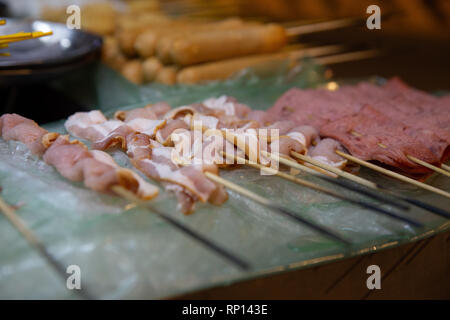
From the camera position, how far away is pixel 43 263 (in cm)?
159

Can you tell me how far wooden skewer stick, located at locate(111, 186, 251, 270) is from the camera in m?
1.46

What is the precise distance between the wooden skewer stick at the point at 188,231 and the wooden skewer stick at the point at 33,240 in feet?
1.22

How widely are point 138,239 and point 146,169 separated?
19.2 inches

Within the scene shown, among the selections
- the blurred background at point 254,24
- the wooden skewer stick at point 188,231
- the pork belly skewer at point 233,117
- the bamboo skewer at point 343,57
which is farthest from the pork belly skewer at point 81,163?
the bamboo skewer at point 343,57

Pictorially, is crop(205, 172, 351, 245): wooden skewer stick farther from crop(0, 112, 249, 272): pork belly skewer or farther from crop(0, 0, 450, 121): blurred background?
crop(0, 0, 450, 121): blurred background

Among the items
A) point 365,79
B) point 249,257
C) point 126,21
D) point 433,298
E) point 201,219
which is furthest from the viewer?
point 126,21

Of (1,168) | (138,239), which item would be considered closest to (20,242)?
(138,239)

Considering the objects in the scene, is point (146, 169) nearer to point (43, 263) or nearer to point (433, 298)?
point (43, 263)

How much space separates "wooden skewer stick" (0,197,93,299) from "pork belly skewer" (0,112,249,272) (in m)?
0.02

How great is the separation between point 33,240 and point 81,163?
1.70 feet

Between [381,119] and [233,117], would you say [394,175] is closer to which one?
[381,119]

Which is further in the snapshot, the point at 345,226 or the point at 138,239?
the point at 345,226

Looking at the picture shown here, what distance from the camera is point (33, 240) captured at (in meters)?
1.55
